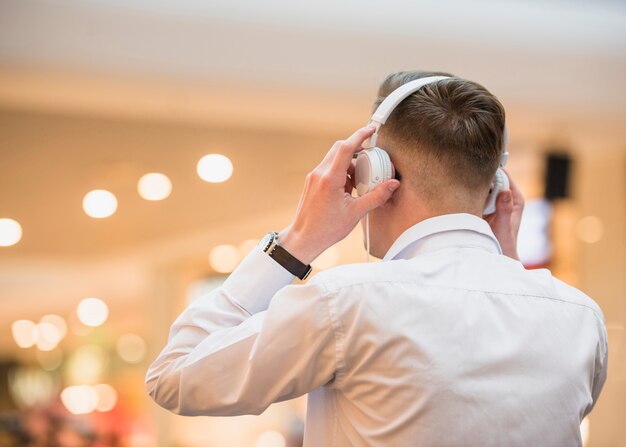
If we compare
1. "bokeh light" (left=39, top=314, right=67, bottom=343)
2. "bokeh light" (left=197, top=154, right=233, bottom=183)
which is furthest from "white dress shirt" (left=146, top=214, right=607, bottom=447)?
"bokeh light" (left=39, top=314, right=67, bottom=343)

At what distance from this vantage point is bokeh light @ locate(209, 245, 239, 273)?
26.5ft

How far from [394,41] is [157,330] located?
5.34 m

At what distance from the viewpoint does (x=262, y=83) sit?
4125 millimetres

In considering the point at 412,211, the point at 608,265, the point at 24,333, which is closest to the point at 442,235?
the point at 412,211

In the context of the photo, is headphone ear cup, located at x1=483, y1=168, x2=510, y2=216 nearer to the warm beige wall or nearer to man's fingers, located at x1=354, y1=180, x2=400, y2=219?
man's fingers, located at x1=354, y1=180, x2=400, y2=219

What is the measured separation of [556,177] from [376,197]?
447 cm

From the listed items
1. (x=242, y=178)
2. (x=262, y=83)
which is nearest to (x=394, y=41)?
(x=262, y=83)

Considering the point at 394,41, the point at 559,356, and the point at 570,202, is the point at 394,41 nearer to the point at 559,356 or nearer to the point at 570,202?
the point at 570,202

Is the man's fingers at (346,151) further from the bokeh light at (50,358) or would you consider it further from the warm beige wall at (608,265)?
the bokeh light at (50,358)

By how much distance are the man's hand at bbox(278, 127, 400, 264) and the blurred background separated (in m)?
2.88

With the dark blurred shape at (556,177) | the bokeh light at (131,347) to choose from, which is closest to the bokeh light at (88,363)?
the bokeh light at (131,347)

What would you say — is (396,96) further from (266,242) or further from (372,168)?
(266,242)

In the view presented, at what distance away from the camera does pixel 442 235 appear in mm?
1160

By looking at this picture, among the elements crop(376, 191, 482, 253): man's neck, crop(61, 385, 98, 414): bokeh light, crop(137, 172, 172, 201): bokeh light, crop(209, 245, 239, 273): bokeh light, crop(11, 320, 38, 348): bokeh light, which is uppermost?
crop(376, 191, 482, 253): man's neck
